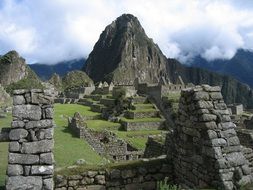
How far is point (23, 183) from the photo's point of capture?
618 centimetres

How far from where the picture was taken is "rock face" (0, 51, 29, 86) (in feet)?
542

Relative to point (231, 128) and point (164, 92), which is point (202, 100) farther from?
point (164, 92)

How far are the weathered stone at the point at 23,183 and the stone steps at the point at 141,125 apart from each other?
3616 cm

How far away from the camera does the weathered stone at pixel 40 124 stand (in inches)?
254

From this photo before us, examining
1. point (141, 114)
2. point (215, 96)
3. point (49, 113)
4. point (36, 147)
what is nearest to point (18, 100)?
point (49, 113)

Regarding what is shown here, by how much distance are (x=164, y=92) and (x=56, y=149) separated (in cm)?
4467

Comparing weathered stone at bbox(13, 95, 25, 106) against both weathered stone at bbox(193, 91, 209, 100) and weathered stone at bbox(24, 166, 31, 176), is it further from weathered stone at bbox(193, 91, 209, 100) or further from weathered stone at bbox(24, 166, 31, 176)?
weathered stone at bbox(193, 91, 209, 100)

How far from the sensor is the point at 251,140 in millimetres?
11445

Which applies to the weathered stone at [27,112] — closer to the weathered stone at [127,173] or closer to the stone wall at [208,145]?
the weathered stone at [127,173]

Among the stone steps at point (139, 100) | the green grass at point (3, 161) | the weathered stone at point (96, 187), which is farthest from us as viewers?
the stone steps at point (139, 100)

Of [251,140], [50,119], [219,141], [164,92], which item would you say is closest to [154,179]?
[219,141]

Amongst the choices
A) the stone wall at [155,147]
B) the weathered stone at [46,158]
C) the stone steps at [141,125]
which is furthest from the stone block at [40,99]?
the stone steps at [141,125]

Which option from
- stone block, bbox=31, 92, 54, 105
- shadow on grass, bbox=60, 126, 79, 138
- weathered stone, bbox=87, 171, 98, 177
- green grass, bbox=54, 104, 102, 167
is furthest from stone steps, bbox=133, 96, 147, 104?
stone block, bbox=31, 92, 54, 105

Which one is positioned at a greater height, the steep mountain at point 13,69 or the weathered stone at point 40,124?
the steep mountain at point 13,69
